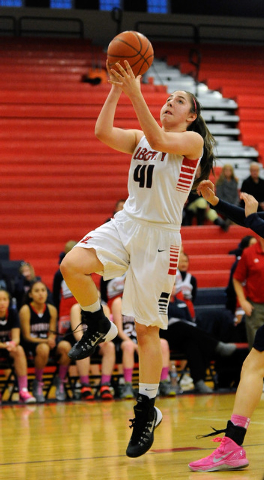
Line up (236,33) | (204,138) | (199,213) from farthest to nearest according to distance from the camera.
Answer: (236,33) → (199,213) → (204,138)

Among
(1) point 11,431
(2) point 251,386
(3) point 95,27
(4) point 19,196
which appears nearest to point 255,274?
(1) point 11,431

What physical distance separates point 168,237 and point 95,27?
47.7 ft

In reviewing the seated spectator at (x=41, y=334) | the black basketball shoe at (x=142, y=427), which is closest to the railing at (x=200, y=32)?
the seated spectator at (x=41, y=334)

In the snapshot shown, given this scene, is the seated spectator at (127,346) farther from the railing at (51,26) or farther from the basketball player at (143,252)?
the railing at (51,26)

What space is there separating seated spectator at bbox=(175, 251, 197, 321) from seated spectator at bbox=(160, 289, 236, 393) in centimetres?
61

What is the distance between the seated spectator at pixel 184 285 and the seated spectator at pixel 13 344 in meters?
2.17

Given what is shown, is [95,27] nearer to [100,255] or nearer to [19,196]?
[19,196]

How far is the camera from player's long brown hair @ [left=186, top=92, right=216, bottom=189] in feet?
14.6

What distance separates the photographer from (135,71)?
418 centimetres

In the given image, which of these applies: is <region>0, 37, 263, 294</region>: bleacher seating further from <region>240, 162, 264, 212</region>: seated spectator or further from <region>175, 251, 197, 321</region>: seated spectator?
<region>175, 251, 197, 321</region>: seated spectator

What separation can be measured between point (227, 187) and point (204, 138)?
7.20 metres

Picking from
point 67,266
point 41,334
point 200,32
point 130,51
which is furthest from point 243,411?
point 200,32

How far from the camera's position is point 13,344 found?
7.70 metres

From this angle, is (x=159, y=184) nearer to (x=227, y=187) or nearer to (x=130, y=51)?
(x=130, y=51)
